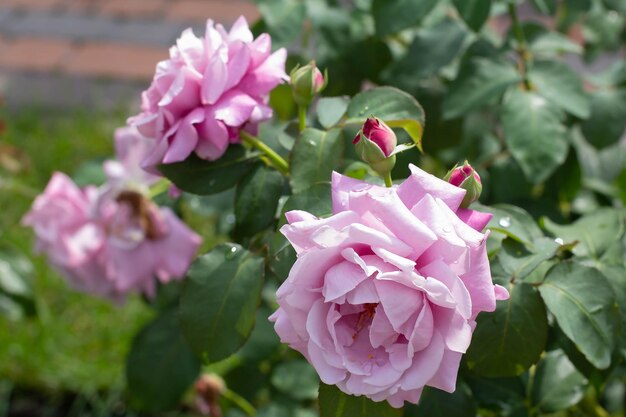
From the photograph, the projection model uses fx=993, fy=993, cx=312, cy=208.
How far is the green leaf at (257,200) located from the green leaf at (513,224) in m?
0.19

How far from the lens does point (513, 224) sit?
0.89 metres

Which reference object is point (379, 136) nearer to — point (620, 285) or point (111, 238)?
point (620, 285)

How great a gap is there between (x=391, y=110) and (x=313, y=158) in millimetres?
84

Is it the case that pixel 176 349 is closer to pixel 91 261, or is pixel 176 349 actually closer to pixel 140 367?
pixel 140 367

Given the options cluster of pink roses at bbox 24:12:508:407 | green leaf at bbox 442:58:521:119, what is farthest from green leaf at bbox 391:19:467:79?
cluster of pink roses at bbox 24:12:508:407

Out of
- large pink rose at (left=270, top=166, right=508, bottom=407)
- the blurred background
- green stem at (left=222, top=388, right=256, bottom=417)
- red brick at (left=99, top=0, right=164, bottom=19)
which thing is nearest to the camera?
large pink rose at (left=270, top=166, right=508, bottom=407)

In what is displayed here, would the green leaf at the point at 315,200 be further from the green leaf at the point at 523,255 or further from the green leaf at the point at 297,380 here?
the green leaf at the point at 297,380

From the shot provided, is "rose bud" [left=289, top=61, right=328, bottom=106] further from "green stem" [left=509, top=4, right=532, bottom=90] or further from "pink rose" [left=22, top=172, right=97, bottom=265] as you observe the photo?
"pink rose" [left=22, top=172, right=97, bottom=265]

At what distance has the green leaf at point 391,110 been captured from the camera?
34.2 inches

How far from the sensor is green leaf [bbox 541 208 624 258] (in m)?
0.98

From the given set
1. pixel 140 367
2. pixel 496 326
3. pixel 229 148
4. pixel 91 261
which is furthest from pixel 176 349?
pixel 496 326

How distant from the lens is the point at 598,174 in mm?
1462

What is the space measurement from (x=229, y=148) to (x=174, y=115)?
8cm

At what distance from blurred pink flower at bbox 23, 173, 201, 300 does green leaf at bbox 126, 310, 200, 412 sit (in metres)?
0.08
